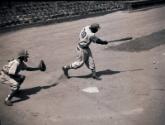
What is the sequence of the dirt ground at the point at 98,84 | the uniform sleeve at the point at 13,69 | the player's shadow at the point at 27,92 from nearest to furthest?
the dirt ground at the point at 98,84
the uniform sleeve at the point at 13,69
the player's shadow at the point at 27,92

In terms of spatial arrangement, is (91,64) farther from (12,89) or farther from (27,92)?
(12,89)

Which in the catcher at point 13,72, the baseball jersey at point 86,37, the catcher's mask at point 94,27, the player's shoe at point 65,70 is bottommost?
the player's shoe at point 65,70

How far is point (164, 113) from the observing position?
9.32 m

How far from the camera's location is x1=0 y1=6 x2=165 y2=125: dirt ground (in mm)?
9484

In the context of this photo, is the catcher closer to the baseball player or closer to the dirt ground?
the dirt ground

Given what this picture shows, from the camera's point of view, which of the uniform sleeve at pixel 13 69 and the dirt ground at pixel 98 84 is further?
the uniform sleeve at pixel 13 69

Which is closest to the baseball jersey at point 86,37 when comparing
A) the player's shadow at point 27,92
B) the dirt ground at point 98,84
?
the dirt ground at point 98,84

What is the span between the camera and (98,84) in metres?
11.8

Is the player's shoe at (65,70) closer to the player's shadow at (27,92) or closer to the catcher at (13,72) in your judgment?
the player's shadow at (27,92)

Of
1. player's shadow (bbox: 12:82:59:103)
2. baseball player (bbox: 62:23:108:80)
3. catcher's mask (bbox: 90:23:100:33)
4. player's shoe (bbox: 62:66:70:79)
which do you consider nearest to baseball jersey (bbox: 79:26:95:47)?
baseball player (bbox: 62:23:108:80)

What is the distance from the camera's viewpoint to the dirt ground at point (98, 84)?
9.48 m

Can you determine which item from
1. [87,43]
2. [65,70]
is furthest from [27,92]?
[87,43]

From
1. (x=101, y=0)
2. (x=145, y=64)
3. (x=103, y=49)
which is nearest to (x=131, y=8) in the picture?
(x=101, y=0)

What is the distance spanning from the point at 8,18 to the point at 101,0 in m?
8.57
